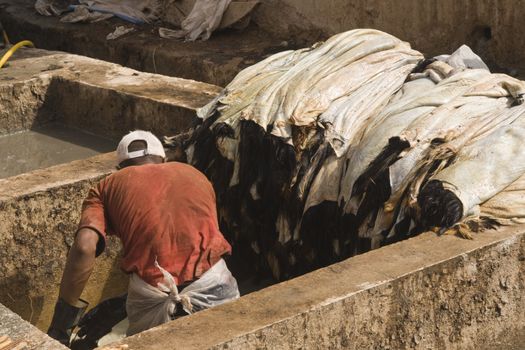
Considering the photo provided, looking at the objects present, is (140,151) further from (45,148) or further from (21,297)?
(45,148)

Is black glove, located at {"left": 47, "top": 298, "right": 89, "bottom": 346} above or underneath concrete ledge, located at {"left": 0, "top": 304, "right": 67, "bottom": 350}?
underneath

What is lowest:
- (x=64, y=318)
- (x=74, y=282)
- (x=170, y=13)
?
(x=170, y=13)

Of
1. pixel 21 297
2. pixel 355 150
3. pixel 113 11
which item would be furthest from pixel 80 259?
pixel 113 11

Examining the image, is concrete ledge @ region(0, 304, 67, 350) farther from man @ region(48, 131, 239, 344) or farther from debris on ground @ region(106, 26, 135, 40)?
debris on ground @ region(106, 26, 135, 40)

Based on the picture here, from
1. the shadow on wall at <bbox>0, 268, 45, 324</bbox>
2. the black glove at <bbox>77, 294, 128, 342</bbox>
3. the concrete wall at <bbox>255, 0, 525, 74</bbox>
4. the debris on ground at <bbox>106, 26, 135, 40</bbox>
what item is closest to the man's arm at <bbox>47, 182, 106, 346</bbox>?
the black glove at <bbox>77, 294, 128, 342</bbox>

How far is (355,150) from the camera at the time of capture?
6012mm

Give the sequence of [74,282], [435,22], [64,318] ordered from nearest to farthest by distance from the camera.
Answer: [74,282]
[64,318]
[435,22]

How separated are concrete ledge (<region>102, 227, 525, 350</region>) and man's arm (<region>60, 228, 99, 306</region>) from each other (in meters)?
1.12

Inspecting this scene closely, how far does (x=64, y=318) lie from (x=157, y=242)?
2.37 ft

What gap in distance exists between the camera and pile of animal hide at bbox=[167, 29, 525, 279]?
5352mm

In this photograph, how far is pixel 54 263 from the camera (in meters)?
6.69

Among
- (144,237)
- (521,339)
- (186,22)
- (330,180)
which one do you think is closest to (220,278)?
(144,237)

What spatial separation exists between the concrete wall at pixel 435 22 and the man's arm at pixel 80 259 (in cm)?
508

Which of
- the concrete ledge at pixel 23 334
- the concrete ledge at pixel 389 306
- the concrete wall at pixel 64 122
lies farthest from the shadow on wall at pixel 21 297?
the concrete ledge at pixel 389 306
